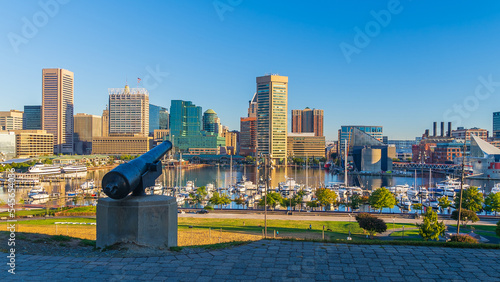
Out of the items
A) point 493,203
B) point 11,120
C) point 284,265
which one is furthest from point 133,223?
point 11,120

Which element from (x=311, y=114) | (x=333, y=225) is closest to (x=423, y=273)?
(x=333, y=225)

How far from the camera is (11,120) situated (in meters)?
145

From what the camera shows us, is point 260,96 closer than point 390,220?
No

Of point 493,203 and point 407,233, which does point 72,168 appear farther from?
point 493,203

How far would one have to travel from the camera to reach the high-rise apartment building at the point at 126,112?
128 metres

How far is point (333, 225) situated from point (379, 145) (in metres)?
66.2

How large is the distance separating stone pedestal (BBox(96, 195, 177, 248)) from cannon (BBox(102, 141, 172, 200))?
1.09 ft

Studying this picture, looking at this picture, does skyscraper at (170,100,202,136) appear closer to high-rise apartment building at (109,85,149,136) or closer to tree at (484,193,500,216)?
high-rise apartment building at (109,85,149,136)

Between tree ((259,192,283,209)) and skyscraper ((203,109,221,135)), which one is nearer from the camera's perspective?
tree ((259,192,283,209))

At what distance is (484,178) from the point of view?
65.3 meters

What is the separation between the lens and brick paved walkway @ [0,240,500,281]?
6062mm

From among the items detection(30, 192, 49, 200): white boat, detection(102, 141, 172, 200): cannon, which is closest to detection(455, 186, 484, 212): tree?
detection(102, 141, 172, 200): cannon

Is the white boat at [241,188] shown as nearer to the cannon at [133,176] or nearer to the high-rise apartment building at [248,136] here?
the cannon at [133,176]

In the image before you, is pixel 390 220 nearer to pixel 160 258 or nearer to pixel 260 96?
pixel 160 258
